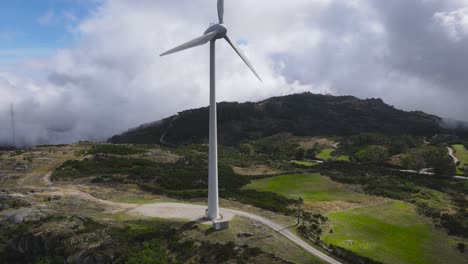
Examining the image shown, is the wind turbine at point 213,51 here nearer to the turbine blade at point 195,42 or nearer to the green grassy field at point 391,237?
the turbine blade at point 195,42

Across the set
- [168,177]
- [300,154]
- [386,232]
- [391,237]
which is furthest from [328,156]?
[391,237]

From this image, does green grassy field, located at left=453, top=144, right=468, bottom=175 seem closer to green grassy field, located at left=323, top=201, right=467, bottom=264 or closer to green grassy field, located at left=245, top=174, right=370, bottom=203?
green grassy field, located at left=245, top=174, right=370, bottom=203

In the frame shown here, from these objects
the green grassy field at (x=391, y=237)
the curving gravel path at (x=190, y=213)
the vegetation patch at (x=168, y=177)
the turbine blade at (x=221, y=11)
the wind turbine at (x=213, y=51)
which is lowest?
the green grassy field at (x=391, y=237)

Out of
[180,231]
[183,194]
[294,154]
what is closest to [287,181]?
[183,194]

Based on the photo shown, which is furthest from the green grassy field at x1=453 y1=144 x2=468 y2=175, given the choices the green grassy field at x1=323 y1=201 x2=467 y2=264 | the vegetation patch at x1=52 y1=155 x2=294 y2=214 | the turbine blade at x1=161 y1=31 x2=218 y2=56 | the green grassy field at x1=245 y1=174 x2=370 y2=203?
the turbine blade at x1=161 y1=31 x2=218 y2=56

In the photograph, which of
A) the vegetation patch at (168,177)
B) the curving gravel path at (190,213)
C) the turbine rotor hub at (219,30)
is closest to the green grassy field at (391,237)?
the curving gravel path at (190,213)

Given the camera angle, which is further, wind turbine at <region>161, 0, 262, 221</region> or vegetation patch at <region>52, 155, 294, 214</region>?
vegetation patch at <region>52, 155, 294, 214</region>
